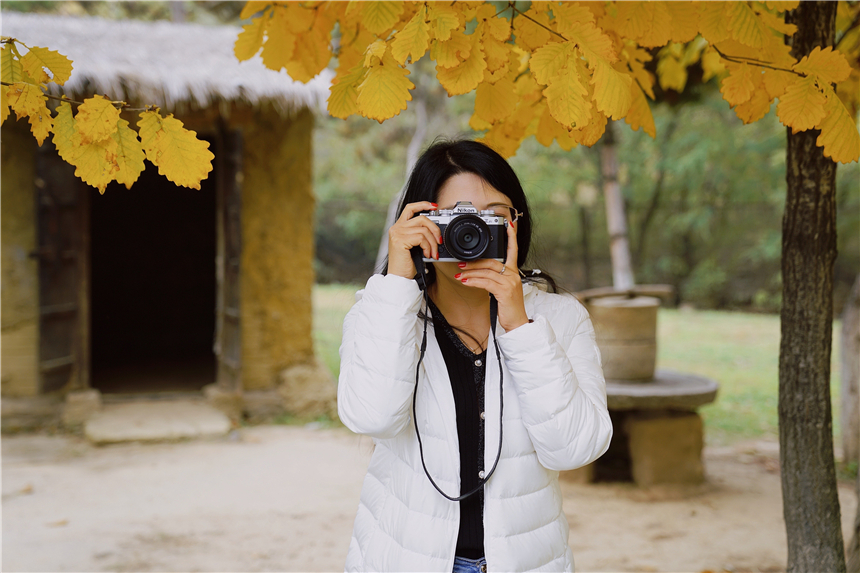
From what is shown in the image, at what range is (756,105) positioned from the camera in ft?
5.05

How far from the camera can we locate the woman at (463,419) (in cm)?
121

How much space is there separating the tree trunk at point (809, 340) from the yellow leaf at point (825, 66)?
0.47 meters

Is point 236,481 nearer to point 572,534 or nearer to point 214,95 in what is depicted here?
point 572,534

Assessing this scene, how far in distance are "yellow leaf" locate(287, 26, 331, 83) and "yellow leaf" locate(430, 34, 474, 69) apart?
0.56m

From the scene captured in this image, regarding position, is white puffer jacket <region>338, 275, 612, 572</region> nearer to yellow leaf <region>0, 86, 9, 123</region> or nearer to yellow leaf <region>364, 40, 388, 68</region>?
yellow leaf <region>364, 40, 388, 68</region>

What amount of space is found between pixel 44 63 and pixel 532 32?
99 cm

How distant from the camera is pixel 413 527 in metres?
1.24

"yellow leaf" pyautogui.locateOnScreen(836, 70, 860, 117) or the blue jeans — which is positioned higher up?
"yellow leaf" pyautogui.locateOnScreen(836, 70, 860, 117)

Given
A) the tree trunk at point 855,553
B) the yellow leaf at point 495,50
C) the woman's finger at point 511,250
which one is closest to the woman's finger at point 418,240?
the woman's finger at point 511,250

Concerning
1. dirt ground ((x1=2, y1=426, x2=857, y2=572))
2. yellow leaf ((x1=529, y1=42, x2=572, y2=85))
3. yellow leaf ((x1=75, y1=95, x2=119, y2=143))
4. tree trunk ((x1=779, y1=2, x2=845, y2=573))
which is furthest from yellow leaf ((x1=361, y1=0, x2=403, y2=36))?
dirt ground ((x1=2, y1=426, x2=857, y2=572))

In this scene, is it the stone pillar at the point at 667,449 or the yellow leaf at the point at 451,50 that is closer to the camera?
the yellow leaf at the point at 451,50

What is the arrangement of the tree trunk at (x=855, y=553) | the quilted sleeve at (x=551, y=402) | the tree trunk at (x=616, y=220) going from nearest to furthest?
the quilted sleeve at (x=551, y=402) < the tree trunk at (x=855, y=553) < the tree trunk at (x=616, y=220)

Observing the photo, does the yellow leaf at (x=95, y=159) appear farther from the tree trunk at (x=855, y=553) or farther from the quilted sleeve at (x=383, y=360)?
the tree trunk at (x=855, y=553)

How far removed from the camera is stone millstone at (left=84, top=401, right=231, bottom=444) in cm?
454
